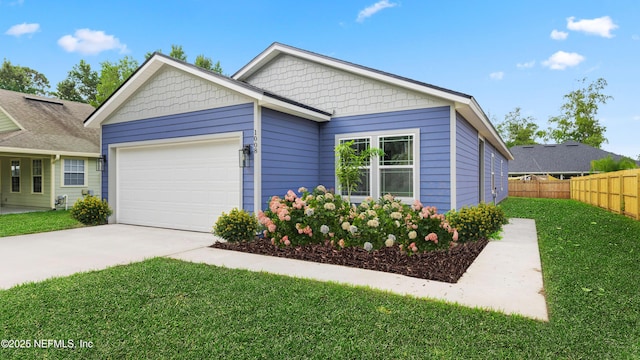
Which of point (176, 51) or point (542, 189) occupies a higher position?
point (176, 51)

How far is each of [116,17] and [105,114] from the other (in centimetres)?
887

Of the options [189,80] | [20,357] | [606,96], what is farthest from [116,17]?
[606,96]

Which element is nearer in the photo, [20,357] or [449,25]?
[20,357]

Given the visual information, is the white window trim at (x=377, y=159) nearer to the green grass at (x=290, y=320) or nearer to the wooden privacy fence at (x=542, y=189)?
the green grass at (x=290, y=320)

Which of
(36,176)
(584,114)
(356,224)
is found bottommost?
(356,224)

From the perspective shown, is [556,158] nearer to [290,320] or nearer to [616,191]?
[616,191]

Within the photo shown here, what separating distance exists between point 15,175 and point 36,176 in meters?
2.05

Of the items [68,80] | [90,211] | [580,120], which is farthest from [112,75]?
[580,120]

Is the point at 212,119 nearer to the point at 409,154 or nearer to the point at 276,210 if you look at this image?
the point at 276,210

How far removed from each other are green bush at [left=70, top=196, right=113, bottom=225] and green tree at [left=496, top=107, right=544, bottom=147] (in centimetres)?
4643

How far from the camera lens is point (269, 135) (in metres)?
7.49

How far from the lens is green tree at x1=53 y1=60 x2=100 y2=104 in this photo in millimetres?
34000

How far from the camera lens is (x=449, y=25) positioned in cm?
1342

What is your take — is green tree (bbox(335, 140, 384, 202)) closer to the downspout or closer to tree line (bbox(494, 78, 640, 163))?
the downspout
